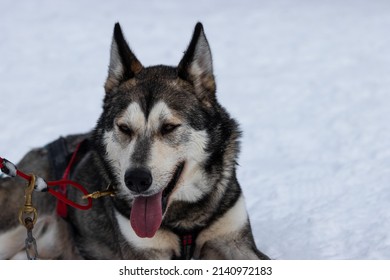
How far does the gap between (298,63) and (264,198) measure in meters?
4.27

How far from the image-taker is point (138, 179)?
3283mm

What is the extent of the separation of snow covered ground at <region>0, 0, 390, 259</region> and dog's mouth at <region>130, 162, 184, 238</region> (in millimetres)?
1346

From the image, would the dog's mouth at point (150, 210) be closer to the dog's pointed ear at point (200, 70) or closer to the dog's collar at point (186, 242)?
the dog's collar at point (186, 242)

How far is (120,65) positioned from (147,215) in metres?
0.92

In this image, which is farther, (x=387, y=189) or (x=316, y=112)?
(x=316, y=112)

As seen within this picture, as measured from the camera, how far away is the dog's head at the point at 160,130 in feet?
11.2

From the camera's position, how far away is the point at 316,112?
742 cm

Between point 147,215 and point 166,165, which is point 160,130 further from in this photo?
point 147,215

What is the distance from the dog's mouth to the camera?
346 cm

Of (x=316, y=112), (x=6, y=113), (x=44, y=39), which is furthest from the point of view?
(x=44, y=39)

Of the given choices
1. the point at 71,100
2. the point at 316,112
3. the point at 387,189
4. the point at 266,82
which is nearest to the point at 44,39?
the point at 71,100

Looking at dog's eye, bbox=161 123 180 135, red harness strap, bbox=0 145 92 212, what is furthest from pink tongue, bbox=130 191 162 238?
red harness strap, bbox=0 145 92 212

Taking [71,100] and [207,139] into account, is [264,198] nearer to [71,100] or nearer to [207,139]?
[207,139]

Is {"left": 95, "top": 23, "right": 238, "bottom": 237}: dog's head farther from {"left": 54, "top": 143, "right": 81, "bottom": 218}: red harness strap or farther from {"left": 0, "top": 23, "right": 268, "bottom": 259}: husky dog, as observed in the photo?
{"left": 54, "top": 143, "right": 81, "bottom": 218}: red harness strap
